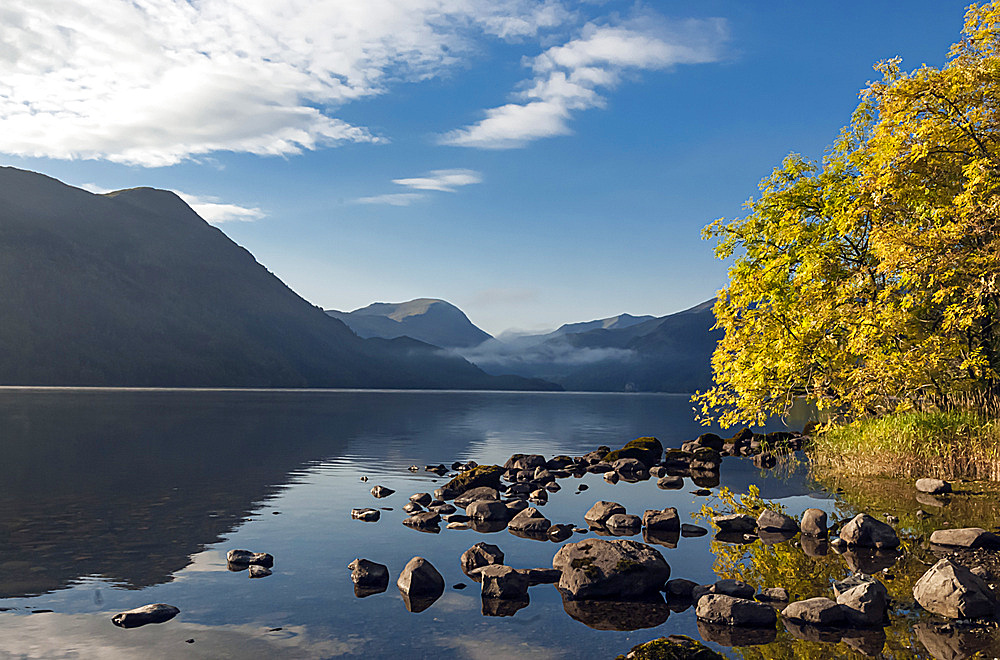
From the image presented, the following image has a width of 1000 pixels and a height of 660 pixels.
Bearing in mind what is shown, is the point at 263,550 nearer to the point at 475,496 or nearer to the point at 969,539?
the point at 475,496

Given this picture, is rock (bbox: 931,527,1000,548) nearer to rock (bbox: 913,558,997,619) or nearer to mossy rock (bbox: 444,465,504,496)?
rock (bbox: 913,558,997,619)

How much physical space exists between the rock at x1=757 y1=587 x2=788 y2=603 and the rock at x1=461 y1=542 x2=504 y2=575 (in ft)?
21.7

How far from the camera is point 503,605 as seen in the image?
49.8ft

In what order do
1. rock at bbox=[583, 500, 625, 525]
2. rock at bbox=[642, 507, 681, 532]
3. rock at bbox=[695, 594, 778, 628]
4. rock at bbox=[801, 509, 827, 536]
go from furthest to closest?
1. rock at bbox=[583, 500, 625, 525]
2. rock at bbox=[642, 507, 681, 532]
3. rock at bbox=[801, 509, 827, 536]
4. rock at bbox=[695, 594, 778, 628]

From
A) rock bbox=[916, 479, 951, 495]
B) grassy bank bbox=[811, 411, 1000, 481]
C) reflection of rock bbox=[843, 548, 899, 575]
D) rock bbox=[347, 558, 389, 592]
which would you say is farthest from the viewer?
grassy bank bbox=[811, 411, 1000, 481]

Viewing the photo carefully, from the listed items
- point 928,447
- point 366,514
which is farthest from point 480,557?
point 928,447

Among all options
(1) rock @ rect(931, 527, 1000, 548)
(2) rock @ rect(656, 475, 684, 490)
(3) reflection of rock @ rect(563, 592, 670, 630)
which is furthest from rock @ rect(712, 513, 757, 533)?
(2) rock @ rect(656, 475, 684, 490)

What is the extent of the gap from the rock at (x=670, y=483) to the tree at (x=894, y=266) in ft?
13.1

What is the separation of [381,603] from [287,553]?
6.30 m

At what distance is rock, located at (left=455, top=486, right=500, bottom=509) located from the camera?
28547mm

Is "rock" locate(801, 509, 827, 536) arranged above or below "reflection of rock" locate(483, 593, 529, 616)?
above

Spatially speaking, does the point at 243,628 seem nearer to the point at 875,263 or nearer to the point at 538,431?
the point at 875,263

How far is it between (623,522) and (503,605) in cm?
974

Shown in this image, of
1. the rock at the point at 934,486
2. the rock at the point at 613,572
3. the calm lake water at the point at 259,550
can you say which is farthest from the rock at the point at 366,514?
the rock at the point at 934,486
